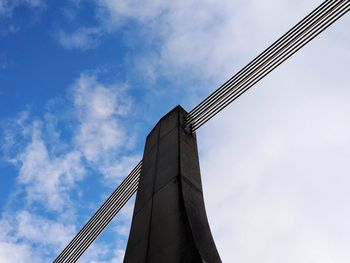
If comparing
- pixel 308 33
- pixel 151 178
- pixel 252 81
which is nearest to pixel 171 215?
pixel 151 178

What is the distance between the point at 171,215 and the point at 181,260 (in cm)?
109

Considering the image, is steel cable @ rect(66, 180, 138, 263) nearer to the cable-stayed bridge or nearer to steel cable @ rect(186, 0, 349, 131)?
the cable-stayed bridge

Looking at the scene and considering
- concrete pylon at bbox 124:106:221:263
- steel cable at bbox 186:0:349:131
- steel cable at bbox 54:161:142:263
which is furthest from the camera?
steel cable at bbox 54:161:142:263

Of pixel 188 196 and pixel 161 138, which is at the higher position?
pixel 161 138

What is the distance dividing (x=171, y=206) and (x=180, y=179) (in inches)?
26.2

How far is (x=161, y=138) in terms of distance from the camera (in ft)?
30.2

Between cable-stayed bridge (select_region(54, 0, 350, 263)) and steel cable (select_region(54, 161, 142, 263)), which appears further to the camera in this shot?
steel cable (select_region(54, 161, 142, 263))

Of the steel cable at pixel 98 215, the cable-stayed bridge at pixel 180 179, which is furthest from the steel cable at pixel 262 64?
the steel cable at pixel 98 215

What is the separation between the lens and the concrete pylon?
5738 millimetres

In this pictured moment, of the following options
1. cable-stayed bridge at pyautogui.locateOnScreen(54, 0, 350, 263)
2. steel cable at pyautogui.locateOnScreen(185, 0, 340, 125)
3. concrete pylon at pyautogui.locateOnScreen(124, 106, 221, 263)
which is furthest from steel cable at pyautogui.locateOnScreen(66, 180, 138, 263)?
steel cable at pyautogui.locateOnScreen(185, 0, 340, 125)

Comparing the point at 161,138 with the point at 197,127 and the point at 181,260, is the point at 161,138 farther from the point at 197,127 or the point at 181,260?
the point at 181,260

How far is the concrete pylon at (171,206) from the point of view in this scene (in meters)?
5.74

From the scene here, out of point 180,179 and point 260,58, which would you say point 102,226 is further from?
point 260,58

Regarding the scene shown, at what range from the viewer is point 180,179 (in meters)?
7.10
